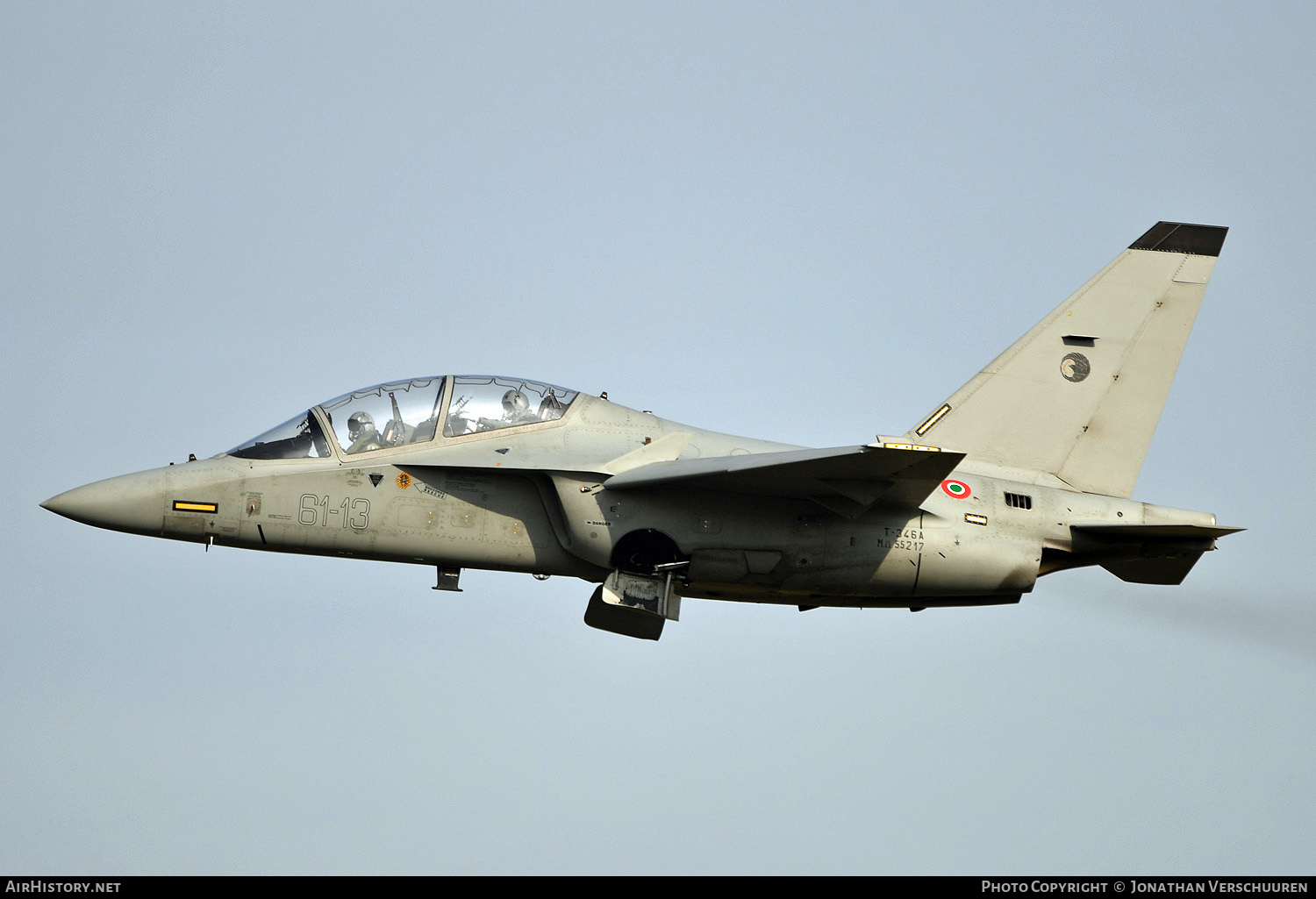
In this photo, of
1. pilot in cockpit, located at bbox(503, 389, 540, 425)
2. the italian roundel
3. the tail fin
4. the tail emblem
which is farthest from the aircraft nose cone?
the tail emblem

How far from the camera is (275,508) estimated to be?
16.5 metres

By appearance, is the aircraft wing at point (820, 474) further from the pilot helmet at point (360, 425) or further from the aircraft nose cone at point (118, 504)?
the aircraft nose cone at point (118, 504)

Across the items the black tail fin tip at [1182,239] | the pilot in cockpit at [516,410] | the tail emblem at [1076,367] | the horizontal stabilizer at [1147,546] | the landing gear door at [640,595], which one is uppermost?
the black tail fin tip at [1182,239]

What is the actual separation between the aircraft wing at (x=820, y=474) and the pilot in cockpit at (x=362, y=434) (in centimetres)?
305

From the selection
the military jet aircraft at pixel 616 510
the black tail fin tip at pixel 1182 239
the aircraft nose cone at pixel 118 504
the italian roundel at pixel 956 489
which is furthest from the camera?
the black tail fin tip at pixel 1182 239

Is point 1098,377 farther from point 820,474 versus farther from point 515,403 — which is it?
point 515,403

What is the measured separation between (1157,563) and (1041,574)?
1.62 meters

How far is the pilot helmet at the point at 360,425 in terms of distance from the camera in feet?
55.2

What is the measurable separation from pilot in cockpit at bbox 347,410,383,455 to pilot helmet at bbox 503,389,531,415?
65.7 inches

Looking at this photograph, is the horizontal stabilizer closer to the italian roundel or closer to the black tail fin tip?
the italian roundel

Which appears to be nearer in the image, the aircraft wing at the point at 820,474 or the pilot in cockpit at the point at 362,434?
the aircraft wing at the point at 820,474

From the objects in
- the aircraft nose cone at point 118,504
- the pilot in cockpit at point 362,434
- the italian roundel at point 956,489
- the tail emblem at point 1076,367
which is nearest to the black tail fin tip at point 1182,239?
the tail emblem at point 1076,367
